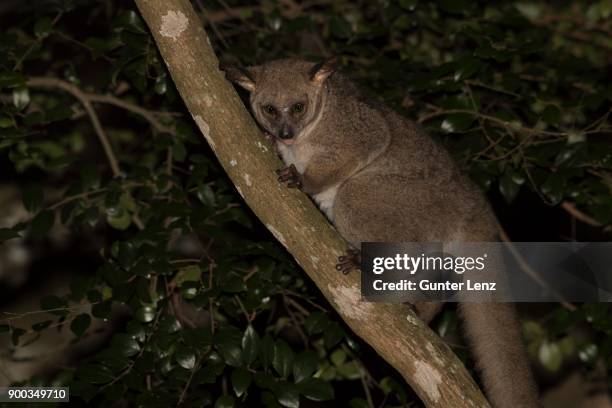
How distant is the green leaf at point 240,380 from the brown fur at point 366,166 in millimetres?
1177

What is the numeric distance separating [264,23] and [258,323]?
Result: 283 centimetres

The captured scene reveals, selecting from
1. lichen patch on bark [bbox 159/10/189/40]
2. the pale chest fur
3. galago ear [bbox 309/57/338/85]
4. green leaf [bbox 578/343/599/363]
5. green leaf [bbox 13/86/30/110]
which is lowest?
green leaf [bbox 578/343/599/363]

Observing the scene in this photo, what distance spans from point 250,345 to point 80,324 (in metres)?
1.10

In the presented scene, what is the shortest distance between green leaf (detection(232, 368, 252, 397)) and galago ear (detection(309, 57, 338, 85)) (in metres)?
2.13

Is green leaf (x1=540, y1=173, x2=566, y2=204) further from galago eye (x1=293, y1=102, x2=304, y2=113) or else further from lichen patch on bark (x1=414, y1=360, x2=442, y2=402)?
lichen patch on bark (x1=414, y1=360, x2=442, y2=402)

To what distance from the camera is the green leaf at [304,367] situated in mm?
4638

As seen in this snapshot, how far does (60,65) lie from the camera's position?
7.18 m

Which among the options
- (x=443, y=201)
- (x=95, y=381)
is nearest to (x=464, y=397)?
(x=443, y=201)

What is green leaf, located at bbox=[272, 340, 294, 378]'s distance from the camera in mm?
4617

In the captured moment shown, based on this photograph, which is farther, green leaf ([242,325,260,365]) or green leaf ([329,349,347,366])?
green leaf ([329,349,347,366])

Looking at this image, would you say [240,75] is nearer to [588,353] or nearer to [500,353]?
[500,353]

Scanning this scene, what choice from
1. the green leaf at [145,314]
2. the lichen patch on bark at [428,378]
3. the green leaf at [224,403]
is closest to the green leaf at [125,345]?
the green leaf at [145,314]

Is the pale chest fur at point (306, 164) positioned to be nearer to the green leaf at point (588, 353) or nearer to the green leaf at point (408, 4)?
the green leaf at point (408, 4)

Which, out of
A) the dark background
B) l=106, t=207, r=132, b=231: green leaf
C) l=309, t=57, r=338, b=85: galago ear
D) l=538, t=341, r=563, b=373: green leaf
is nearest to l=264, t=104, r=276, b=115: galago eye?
l=309, t=57, r=338, b=85: galago ear
